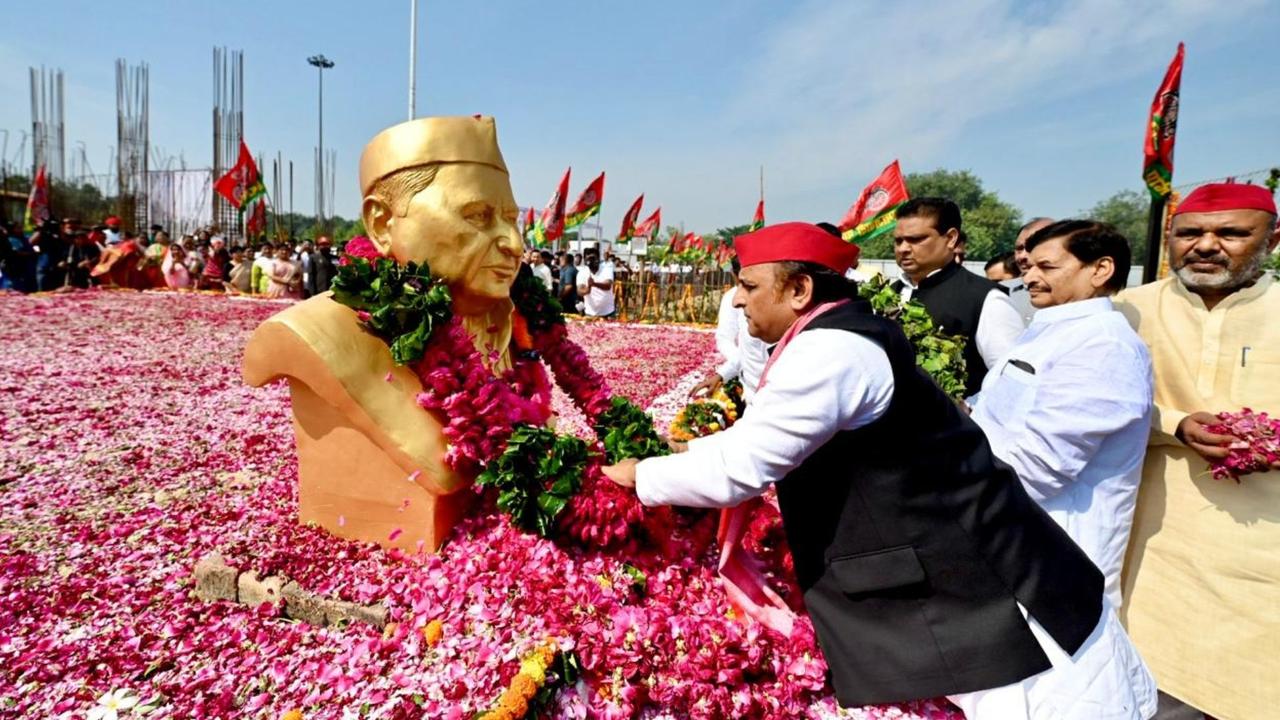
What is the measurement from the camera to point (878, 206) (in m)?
8.43

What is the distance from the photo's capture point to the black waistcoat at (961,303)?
3.81 m

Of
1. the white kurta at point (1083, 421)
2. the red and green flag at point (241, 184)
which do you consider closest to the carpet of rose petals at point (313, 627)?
the white kurta at point (1083, 421)

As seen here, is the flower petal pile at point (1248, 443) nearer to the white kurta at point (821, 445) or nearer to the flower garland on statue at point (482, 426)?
the white kurta at point (821, 445)

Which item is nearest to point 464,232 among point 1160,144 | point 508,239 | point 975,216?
point 508,239

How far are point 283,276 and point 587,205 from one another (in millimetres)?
8736

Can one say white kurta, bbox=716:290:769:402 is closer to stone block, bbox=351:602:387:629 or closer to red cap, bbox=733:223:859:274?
red cap, bbox=733:223:859:274

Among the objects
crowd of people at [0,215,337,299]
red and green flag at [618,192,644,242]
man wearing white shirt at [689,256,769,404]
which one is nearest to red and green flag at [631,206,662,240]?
red and green flag at [618,192,644,242]

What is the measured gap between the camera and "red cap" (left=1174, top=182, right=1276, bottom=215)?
2.54 meters

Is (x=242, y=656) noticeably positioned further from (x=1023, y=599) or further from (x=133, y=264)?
(x=133, y=264)

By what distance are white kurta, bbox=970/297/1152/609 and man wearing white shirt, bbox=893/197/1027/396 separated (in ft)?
3.84

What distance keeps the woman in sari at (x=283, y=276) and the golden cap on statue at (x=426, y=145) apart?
16.6 meters

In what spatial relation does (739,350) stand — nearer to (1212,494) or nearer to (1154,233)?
(1212,494)

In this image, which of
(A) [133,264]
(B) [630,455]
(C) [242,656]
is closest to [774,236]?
(B) [630,455]

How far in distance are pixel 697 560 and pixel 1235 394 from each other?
240 cm
